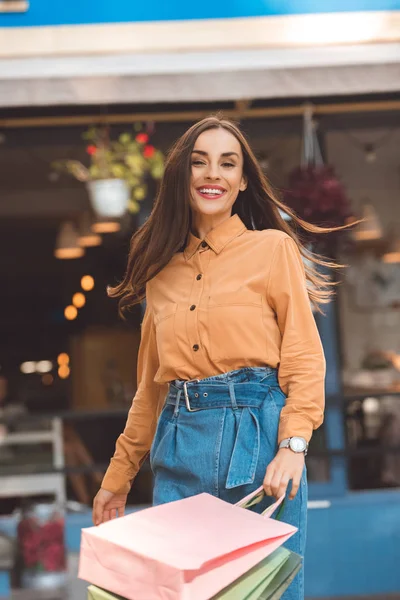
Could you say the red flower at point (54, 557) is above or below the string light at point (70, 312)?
below

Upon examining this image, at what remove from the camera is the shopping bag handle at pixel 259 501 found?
214 centimetres

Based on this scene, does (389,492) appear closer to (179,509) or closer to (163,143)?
(163,143)

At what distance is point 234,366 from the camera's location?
241 centimetres

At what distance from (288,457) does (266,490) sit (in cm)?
10

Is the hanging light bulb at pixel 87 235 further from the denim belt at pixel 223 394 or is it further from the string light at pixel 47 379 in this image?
the denim belt at pixel 223 394

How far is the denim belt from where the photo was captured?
2373 mm

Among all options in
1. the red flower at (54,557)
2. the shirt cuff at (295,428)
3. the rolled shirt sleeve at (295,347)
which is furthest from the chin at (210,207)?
the red flower at (54,557)

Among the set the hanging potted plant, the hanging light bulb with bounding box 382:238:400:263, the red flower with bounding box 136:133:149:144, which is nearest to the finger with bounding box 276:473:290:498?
the hanging potted plant

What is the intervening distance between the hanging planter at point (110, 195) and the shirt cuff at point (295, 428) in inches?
140

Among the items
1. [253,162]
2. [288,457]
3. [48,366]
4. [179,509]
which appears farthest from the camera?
[48,366]

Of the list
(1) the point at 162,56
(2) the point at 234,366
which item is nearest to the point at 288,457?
(2) the point at 234,366

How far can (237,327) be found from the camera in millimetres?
2406

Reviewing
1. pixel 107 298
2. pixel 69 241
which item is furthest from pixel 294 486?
pixel 107 298

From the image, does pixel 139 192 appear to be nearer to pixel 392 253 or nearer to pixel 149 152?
pixel 149 152
